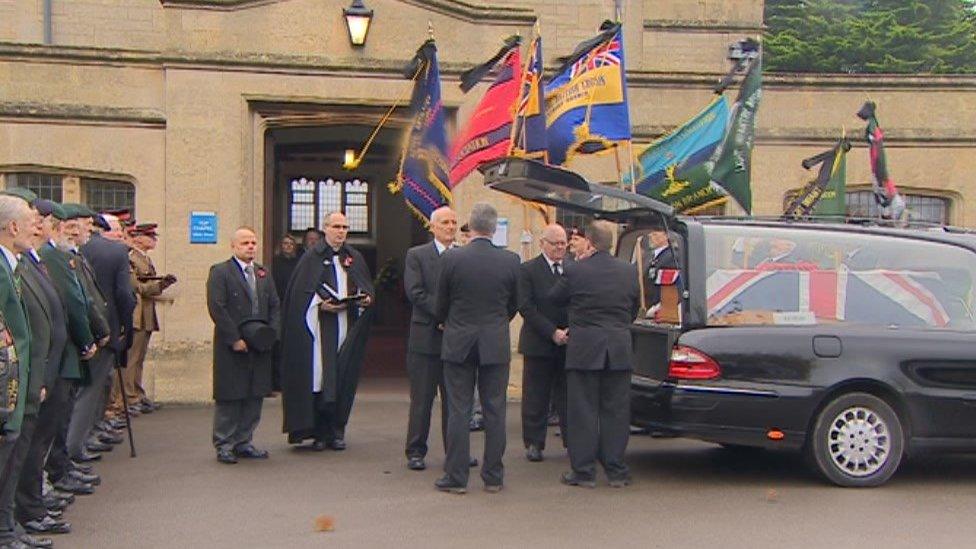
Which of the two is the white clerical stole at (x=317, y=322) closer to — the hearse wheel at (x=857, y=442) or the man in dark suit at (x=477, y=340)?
the man in dark suit at (x=477, y=340)

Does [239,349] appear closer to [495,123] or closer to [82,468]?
[82,468]

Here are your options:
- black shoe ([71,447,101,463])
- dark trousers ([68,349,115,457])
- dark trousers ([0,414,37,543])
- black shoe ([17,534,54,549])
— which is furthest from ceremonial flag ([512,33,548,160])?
black shoe ([17,534,54,549])

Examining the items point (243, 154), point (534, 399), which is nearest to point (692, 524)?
point (534, 399)

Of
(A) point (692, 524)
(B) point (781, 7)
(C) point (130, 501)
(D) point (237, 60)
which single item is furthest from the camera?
(B) point (781, 7)

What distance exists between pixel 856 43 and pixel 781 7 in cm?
446

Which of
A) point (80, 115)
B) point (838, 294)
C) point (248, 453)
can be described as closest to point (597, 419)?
point (838, 294)

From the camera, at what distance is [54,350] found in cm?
696

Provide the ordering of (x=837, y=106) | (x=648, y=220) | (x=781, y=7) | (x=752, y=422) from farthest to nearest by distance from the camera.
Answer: (x=781, y=7) → (x=837, y=106) → (x=648, y=220) → (x=752, y=422)

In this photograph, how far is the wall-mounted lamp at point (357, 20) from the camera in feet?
43.1

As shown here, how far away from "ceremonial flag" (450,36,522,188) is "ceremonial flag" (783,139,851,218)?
162 inches

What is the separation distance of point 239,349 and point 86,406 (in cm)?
126

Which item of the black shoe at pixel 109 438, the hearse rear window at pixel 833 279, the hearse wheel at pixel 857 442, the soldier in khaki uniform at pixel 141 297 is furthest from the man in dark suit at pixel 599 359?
the soldier in khaki uniform at pixel 141 297

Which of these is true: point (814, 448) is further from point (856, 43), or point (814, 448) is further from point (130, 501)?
point (856, 43)

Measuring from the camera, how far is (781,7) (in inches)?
1700
